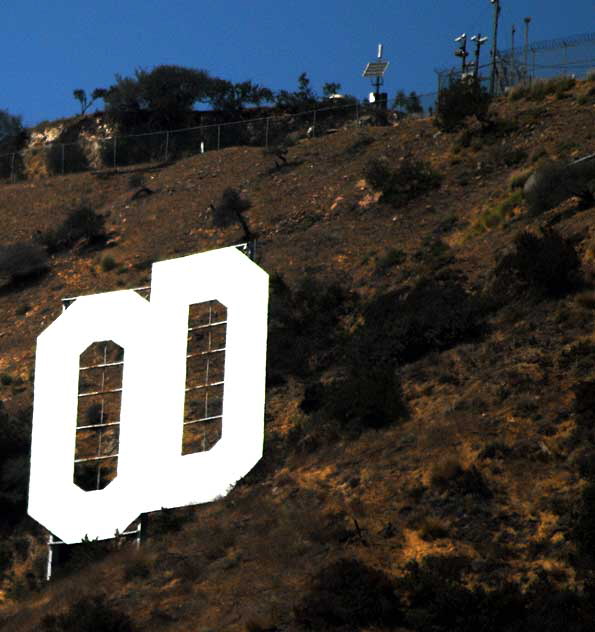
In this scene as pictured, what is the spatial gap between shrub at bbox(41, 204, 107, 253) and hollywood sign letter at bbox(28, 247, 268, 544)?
659 inches

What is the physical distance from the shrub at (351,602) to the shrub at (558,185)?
16106 mm

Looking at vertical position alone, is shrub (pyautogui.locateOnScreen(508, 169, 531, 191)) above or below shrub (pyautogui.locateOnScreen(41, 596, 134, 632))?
above

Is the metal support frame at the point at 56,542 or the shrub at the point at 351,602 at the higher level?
the metal support frame at the point at 56,542

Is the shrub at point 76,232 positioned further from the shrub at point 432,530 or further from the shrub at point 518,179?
the shrub at point 432,530

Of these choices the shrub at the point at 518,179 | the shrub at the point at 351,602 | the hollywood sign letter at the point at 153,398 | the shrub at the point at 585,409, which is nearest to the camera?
the shrub at the point at 351,602

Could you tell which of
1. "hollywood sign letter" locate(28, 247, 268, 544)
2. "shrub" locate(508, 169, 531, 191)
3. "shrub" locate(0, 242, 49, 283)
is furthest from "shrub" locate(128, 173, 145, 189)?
"hollywood sign letter" locate(28, 247, 268, 544)

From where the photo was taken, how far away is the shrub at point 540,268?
37.1 m

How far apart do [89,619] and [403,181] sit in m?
23.4

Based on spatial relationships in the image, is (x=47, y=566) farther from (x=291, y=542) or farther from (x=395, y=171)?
(x=395, y=171)

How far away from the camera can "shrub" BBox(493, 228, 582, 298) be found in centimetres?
3709

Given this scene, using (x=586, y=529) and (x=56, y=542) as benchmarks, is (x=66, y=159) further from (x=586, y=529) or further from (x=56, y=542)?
(x=586, y=529)

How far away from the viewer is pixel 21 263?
5512cm

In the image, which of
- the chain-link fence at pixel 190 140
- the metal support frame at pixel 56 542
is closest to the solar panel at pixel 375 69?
the chain-link fence at pixel 190 140

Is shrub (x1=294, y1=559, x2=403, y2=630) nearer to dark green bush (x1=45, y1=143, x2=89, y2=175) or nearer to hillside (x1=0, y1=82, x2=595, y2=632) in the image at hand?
hillside (x1=0, y1=82, x2=595, y2=632)
